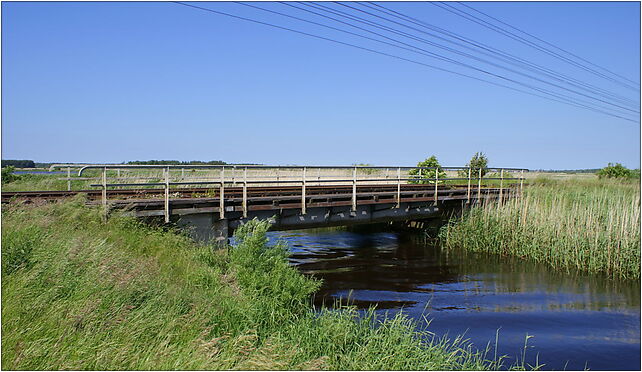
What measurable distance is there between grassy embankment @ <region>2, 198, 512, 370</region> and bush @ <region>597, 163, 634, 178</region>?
38.6 m

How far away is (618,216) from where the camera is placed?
1744cm

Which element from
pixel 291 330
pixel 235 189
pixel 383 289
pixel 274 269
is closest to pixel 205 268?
pixel 274 269

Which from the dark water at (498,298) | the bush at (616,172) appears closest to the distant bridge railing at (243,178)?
the dark water at (498,298)

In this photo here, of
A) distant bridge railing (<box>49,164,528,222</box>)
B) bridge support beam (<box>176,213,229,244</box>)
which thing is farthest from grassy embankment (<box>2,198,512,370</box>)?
bridge support beam (<box>176,213,229,244</box>)

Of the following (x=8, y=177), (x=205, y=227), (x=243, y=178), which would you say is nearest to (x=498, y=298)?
(x=243, y=178)

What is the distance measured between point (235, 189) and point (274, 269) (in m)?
9.40

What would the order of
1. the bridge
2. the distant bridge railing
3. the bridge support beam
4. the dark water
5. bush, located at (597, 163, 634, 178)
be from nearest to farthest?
the dark water
the distant bridge railing
the bridge
the bridge support beam
bush, located at (597, 163, 634, 178)

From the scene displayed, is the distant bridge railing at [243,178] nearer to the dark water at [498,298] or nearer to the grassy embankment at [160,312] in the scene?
the grassy embankment at [160,312]

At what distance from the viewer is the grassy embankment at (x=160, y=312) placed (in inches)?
223

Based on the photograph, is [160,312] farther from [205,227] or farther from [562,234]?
[562,234]

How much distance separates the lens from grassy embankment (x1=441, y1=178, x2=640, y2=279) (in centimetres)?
1677

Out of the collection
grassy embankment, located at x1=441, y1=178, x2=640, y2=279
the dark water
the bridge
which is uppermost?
the bridge

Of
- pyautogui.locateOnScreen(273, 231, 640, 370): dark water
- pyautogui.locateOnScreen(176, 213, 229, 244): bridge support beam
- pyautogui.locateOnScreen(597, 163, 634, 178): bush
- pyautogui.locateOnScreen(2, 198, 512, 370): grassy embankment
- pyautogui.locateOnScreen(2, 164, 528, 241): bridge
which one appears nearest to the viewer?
pyautogui.locateOnScreen(2, 198, 512, 370): grassy embankment

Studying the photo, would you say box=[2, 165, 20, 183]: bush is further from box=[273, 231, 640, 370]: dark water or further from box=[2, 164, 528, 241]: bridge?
box=[273, 231, 640, 370]: dark water
